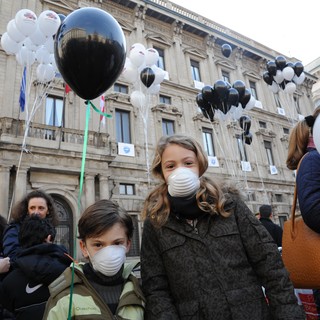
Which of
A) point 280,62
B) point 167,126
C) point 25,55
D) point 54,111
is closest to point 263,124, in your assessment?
point 167,126

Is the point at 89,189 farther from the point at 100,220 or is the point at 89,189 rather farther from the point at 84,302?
the point at 84,302

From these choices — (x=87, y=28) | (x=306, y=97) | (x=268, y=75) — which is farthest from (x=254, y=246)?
(x=306, y=97)

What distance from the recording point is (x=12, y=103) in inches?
456

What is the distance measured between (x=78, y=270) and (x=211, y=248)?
0.81m

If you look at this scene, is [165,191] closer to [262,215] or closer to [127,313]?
[127,313]

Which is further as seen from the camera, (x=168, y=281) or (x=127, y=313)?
(x=168, y=281)

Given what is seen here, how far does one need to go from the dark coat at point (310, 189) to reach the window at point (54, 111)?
11.9 metres

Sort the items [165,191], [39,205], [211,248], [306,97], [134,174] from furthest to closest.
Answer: [306,97] → [134,174] → [39,205] → [165,191] → [211,248]

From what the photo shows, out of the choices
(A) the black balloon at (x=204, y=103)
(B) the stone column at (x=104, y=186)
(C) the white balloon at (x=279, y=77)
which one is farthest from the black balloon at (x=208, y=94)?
(B) the stone column at (x=104, y=186)

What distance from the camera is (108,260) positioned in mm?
1770

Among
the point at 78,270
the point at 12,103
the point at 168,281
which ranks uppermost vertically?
the point at 12,103

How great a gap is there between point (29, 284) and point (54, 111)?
1135cm

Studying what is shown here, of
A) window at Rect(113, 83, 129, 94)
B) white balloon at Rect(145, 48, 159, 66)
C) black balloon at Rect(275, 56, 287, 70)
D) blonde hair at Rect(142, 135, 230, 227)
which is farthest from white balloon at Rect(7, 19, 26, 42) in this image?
black balloon at Rect(275, 56, 287, 70)

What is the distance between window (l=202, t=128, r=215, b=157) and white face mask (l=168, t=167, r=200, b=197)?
612 inches
